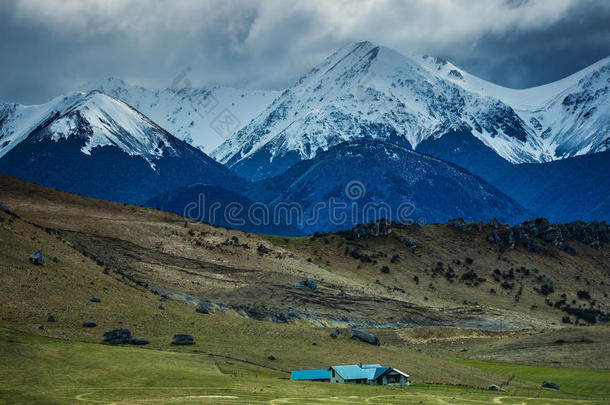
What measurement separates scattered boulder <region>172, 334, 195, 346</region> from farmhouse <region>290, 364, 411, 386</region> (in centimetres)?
1512

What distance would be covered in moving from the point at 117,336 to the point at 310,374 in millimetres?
24363

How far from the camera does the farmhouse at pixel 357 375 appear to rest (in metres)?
88.6

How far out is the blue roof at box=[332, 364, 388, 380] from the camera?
89188mm

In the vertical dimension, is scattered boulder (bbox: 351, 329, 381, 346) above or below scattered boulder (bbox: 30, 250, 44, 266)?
below

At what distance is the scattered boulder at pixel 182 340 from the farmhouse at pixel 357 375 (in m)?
15.1

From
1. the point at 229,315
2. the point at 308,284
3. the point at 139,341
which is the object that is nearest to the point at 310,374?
the point at 139,341

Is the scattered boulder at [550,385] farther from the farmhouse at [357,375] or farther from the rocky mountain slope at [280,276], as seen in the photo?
the rocky mountain slope at [280,276]

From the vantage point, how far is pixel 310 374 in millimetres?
88750

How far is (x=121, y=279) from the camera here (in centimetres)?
12769

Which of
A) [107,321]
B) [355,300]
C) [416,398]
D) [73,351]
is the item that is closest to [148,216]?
[355,300]

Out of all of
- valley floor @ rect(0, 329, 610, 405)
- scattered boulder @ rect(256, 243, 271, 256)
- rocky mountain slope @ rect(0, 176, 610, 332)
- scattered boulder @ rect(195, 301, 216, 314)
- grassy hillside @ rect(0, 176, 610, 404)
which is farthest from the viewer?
scattered boulder @ rect(256, 243, 271, 256)

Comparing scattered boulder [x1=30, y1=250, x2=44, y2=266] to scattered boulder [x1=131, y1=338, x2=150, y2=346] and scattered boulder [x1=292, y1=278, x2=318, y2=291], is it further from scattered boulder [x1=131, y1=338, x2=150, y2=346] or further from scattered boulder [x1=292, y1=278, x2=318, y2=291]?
scattered boulder [x1=292, y1=278, x2=318, y2=291]

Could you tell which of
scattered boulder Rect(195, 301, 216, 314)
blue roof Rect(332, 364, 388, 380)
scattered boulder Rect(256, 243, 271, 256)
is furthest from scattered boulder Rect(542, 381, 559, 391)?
scattered boulder Rect(256, 243, 271, 256)

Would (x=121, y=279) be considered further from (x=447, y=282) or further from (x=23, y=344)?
(x=447, y=282)
